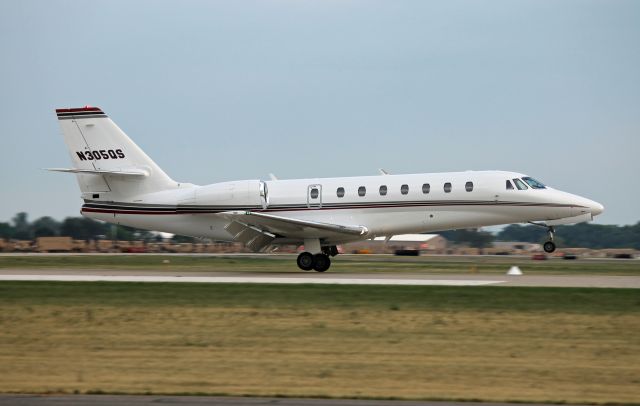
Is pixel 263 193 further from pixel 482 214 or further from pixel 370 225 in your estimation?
pixel 482 214

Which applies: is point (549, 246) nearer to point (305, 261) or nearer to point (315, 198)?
point (315, 198)

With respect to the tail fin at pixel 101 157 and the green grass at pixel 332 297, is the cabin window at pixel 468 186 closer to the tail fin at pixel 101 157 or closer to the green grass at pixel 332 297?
the green grass at pixel 332 297

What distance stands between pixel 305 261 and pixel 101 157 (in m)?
8.63

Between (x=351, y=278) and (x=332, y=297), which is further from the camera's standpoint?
(x=351, y=278)

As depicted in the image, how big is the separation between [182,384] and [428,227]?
20.6 meters

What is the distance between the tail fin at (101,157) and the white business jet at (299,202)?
1.5 inches

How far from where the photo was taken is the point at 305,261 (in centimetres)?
3241

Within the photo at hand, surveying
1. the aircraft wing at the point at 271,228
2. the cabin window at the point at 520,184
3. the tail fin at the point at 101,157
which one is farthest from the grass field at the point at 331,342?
the tail fin at the point at 101,157

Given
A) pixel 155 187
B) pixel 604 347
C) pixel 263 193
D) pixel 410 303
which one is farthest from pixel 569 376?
pixel 155 187

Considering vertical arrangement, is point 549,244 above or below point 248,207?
below

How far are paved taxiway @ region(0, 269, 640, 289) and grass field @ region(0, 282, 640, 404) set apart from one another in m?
2.43

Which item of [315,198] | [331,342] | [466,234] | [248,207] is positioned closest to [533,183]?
[315,198]

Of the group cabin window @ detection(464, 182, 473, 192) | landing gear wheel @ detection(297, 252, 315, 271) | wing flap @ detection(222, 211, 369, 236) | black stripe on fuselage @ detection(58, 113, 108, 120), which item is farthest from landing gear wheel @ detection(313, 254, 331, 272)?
black stripe on fuselage @ detection(58, 113, 108, 120)

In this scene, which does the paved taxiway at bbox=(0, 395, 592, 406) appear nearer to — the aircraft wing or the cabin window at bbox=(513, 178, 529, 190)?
the aircraft wing
